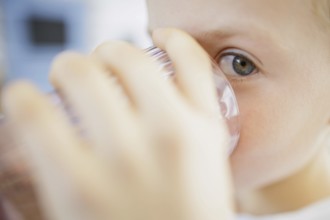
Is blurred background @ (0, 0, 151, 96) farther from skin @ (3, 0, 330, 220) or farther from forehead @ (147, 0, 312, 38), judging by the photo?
skin @ (3, 0, 330, 220)

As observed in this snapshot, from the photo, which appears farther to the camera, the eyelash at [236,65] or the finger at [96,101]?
the eyelash at [236,65]

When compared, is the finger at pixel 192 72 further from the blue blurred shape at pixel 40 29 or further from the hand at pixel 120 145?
the blue blurred shape at pixel 40 29

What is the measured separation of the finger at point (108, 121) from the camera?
24cm

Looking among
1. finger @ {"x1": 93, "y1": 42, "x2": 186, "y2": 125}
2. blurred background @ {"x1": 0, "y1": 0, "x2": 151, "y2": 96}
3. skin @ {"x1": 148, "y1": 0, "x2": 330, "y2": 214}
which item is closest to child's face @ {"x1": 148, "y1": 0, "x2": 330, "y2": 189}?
skin @ {"x1": 148, "y1": 0, "x2": 330, "y2": 214}

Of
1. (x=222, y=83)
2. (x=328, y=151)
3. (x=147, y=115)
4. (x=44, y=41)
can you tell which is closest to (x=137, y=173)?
(x=147, y=115)

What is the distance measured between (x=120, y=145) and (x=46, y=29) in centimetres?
198

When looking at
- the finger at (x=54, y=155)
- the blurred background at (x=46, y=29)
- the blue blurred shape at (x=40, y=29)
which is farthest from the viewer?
the blue blurred shape at (x=40, y=29)

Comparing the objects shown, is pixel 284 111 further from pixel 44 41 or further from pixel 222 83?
pixel 44 41

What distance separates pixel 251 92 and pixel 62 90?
19 centimetres

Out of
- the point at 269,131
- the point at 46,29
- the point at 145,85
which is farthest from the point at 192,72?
the point at 46,29

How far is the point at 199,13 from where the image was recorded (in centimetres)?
40

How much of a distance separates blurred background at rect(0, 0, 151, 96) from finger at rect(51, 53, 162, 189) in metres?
1.48

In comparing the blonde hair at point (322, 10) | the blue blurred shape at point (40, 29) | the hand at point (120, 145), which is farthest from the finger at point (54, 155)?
the blue blurred shape at point (40, 29)

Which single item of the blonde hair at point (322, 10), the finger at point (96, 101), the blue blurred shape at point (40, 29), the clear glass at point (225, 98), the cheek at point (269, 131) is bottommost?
the blue blurred shape at point (40, 29)
